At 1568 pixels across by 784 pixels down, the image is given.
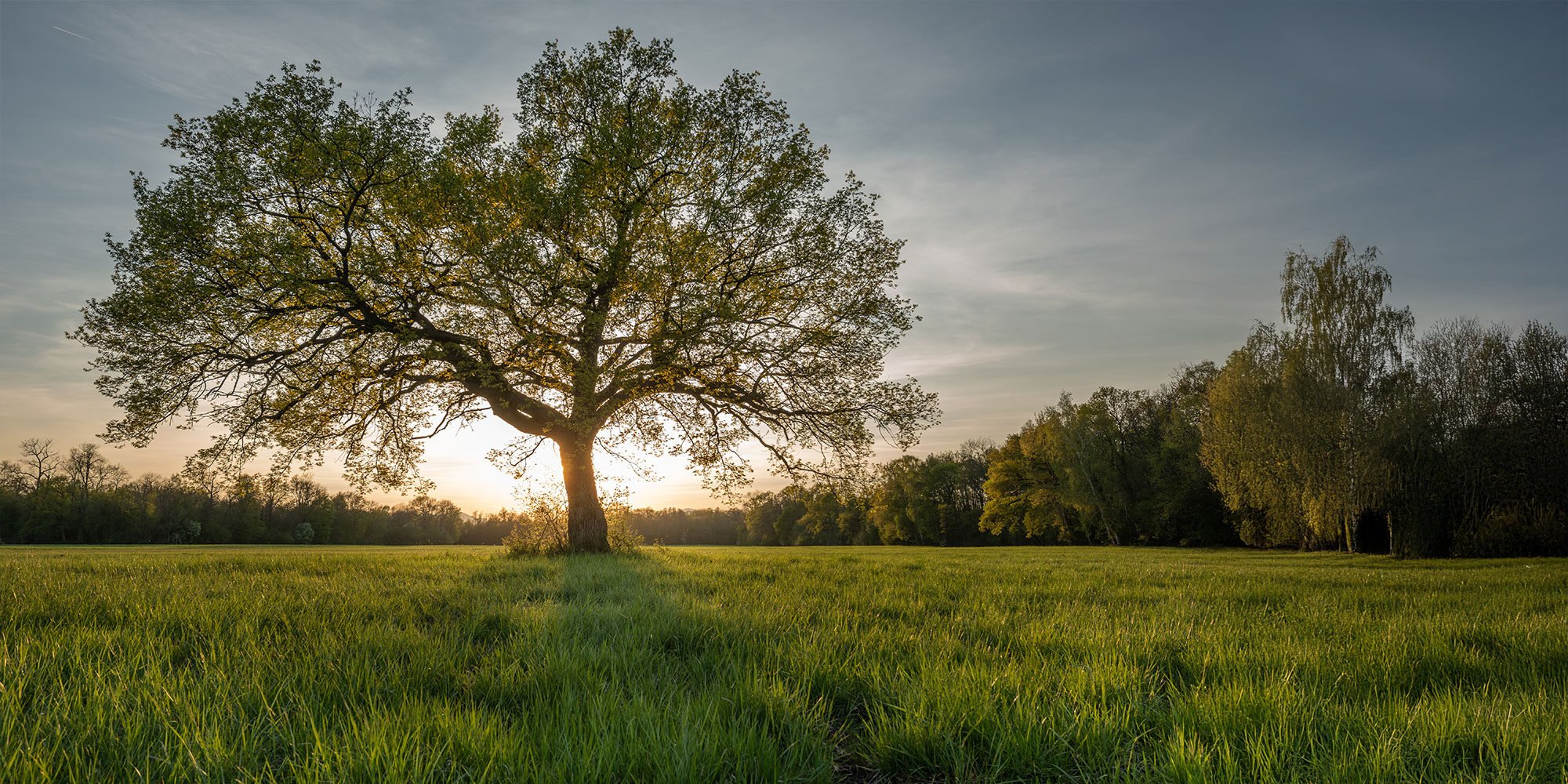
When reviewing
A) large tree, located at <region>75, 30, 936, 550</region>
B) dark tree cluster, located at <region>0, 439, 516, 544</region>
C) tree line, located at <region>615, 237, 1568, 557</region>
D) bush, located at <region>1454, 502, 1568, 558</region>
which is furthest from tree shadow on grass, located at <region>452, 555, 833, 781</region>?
dark tree cluster, located at <region>0, 439, 516, 544</region>

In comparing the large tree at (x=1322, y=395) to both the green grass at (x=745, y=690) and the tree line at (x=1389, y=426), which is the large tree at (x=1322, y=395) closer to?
the tree line at (x=1389, y=426)

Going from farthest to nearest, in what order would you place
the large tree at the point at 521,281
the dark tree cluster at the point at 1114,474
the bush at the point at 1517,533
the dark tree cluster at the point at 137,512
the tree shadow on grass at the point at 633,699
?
the dark tree cluster at the point at 137,512, the dark tree cluster at the point at 1114,474, the bush at the point at 1517,533, the large tree at the point at 521,281, the tree shadow on grass at the point at 633,699

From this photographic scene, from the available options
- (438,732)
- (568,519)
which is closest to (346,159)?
(568,519)

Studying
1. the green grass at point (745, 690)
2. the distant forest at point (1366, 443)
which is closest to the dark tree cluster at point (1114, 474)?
the distant forest at point (1366, 443)

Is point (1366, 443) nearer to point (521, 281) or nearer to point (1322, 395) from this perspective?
point (1322, 395)

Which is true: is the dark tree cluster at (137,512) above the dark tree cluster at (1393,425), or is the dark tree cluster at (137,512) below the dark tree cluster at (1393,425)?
below

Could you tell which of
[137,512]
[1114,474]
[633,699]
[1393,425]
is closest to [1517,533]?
[1393,425]

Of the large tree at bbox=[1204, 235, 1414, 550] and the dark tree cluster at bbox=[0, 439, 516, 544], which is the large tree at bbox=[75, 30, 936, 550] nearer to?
the large tree at bbox=[1204, 235, 1414, 550]

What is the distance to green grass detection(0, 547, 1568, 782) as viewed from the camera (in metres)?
2.41

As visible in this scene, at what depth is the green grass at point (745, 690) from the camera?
7.91ft

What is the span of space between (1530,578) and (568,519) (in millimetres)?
21474

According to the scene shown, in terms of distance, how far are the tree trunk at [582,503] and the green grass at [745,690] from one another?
407 inches

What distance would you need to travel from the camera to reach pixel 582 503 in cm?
1730

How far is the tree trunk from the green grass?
10339mm
